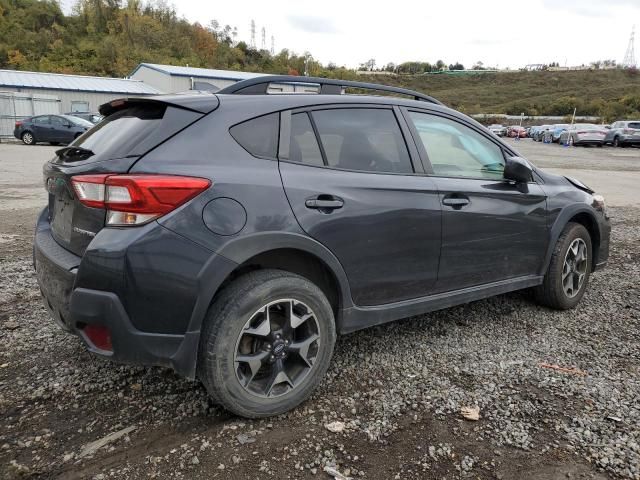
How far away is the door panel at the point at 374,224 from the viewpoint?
2.72m

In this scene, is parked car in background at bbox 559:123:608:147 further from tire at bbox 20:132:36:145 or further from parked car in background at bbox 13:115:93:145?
tire at bbox 20:132:36:145

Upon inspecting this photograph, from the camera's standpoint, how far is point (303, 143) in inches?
112

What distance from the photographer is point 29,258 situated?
5.46 m

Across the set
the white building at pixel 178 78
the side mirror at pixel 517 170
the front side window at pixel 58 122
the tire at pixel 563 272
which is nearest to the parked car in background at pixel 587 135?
the white building at pixel 178 78

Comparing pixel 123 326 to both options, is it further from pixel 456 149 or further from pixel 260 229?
pixel 456 149

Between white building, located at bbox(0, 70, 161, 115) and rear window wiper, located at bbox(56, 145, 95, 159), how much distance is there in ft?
98.7

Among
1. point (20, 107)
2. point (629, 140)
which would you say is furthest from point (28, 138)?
point (629, 140)

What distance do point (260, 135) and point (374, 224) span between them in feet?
2.67

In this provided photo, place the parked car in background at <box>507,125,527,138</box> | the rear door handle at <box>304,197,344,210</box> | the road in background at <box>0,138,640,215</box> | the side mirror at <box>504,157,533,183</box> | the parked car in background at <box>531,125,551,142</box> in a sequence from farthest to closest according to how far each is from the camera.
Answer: the parked car in background at <box>507,125,527,138</box> < the parked car in background at <box>531,125,551,142</box> < the road in background at <box>0,138,640,215</box> < the side mirror at <box>504,157,533,183</box> < the rear door handle at <box>304,197,344,210</box>

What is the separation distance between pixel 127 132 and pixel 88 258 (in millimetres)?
693

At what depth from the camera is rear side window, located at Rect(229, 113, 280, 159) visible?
104 inches

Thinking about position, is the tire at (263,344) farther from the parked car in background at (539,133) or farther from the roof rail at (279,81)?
the parked car in background at (539,133)

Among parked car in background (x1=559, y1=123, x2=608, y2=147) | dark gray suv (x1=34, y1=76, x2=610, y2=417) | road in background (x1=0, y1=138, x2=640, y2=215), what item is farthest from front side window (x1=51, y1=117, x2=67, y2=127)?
parked car in background (x1=559, y1=123, x2=608, y2=147)

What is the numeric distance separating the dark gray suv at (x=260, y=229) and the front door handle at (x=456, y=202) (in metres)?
0.02
